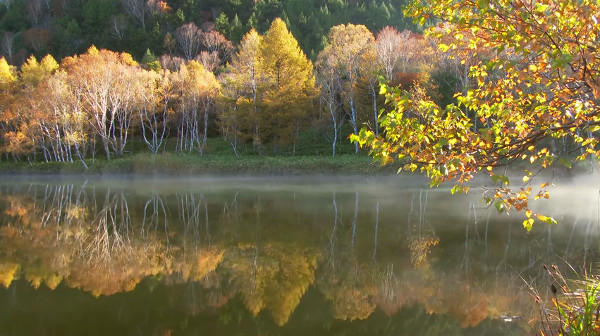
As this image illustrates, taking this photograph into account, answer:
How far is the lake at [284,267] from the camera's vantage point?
568 cm

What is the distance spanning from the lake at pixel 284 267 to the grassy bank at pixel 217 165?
1142cm

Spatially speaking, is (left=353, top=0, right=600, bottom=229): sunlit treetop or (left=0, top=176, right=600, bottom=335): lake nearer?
(left=353, top=0, right=600, bottom=229): sunlit treetop

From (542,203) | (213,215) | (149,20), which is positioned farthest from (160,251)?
(149,20)

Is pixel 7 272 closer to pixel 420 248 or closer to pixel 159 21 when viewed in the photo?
pixel 420 248

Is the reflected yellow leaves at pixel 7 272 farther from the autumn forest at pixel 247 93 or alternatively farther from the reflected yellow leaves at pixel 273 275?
the autumn forest at pixel 247 93

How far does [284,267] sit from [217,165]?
22417mm

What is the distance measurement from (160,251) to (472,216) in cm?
874

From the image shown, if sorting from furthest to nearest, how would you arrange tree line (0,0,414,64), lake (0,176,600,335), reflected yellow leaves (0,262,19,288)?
tree line (0,0,414,64) → reflected yellow leaves (0,262,19,288) → lake (0,176,600,335)

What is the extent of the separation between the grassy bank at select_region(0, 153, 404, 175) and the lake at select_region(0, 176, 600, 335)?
37.5 ft

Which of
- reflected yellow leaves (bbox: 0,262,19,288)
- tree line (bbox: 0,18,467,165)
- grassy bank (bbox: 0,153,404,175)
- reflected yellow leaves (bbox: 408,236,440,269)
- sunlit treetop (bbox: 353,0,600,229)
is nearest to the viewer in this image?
sunlit treetop (bbox: 353,0,600,229)

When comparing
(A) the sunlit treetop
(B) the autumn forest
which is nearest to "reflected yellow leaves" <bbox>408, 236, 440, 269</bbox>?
(A) the sunlit treetop

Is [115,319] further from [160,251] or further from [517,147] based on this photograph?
[517,147]

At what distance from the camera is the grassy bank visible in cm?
2739

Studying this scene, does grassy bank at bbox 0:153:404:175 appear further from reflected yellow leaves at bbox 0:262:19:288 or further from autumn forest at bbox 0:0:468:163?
reflected yellow leaves at bbox 0:262:19:288
